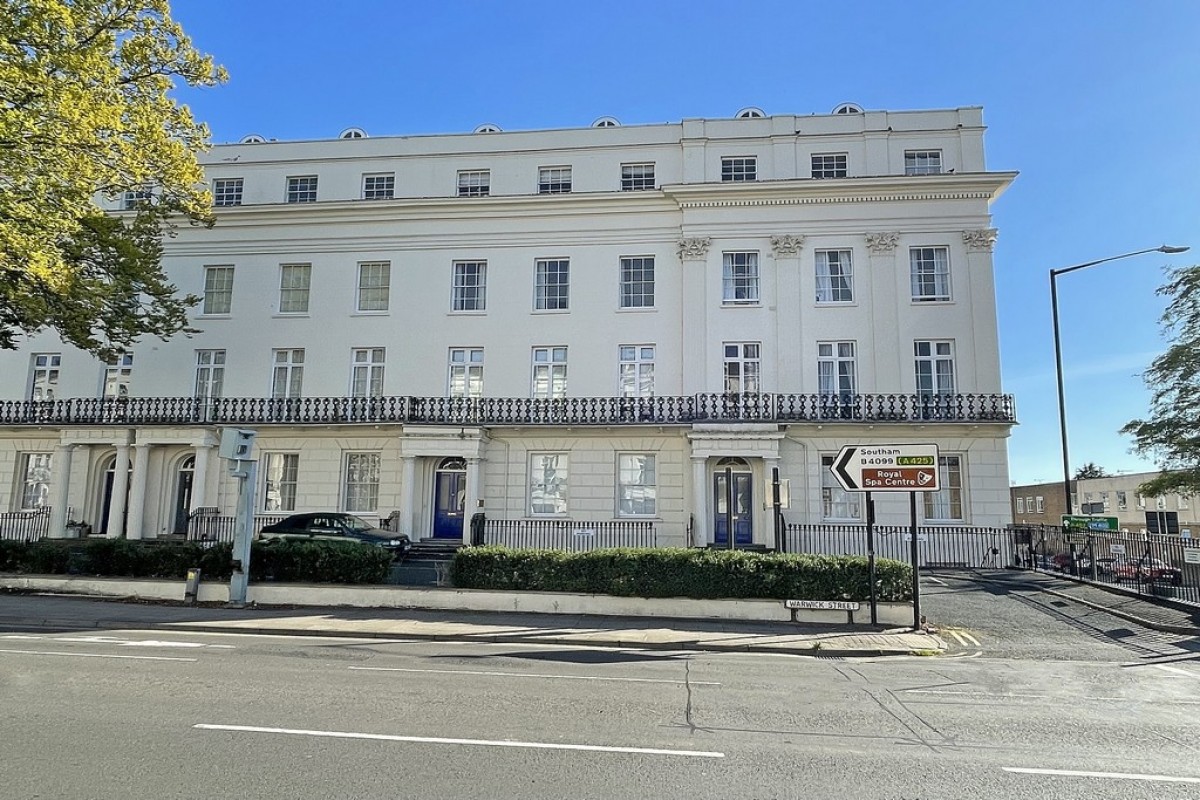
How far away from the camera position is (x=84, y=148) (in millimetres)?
14156

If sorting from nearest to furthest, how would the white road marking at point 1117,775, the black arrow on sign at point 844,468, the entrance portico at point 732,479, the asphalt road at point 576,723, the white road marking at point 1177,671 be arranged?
the asphalt road at point 576,723 < the white road marking at point 1117,775 < the white road marking at point 1177,671 < the black arrow on sign at point 844,468 < the entrance portico at point 732,479

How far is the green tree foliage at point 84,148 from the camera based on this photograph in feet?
43.6

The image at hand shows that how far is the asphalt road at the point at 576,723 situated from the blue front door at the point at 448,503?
13673mm

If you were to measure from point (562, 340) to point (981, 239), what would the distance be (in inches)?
570

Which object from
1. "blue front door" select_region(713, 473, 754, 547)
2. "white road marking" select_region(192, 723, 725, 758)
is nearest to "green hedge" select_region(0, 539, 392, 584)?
"white road marking" select_region(192, 723, 725, 758)

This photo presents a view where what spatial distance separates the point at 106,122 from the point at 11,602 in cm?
972

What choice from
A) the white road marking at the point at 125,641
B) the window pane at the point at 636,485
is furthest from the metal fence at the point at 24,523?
the window pane at the point at 636,485

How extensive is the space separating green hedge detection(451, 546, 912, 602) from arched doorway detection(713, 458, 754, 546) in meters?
9.74

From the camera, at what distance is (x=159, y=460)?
2509cm

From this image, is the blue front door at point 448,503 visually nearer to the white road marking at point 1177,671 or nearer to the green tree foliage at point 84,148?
the green tree foliage at point 84,148

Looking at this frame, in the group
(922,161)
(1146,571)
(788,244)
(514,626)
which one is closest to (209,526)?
(514,626)

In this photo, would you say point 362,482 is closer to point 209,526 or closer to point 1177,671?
point 209,526

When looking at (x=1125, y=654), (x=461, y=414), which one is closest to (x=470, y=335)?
(x=461, y=414)

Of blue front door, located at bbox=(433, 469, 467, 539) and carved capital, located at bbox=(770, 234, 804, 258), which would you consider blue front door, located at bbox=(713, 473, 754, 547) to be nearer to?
carved capital, located at bbox=(770, 234, 804, 258)
